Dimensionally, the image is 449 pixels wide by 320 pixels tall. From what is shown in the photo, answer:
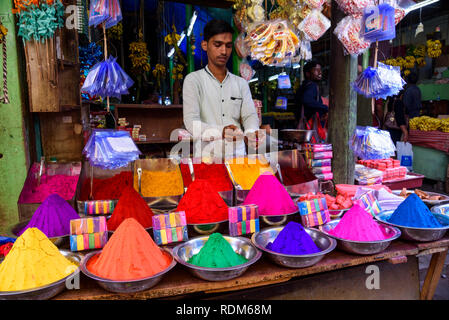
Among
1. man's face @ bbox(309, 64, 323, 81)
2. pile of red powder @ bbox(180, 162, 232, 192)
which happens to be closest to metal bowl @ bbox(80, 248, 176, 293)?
pile of red powder @ bbox(180, 162, 232, 192)

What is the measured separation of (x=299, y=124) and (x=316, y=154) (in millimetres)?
909

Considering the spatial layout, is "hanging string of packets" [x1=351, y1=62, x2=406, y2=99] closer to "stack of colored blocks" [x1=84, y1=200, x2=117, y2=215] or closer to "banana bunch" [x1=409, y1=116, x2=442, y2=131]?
"stack of colored blocks" [x1=84, y1=200, x2=117, y2=215]

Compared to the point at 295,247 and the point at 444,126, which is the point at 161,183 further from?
the point at 444,126

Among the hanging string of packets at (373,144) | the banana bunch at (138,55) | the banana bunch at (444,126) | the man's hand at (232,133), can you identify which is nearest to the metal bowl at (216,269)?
the man's hand at (232,133)

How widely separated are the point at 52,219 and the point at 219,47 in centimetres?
144

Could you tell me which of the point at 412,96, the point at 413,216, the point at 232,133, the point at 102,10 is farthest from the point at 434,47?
the point at 102,10

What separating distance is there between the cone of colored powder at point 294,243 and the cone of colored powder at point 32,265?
66cm

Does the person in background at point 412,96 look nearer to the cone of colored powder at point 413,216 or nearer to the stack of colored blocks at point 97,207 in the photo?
the cone of colored powder at point 413,216

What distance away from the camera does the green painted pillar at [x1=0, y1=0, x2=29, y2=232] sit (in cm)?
230

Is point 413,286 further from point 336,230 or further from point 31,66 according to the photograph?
point 31,66

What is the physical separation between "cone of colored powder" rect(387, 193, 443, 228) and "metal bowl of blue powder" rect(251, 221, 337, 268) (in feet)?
1.17

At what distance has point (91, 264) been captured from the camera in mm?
1004

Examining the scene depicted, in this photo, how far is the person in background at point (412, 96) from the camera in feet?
14.8
